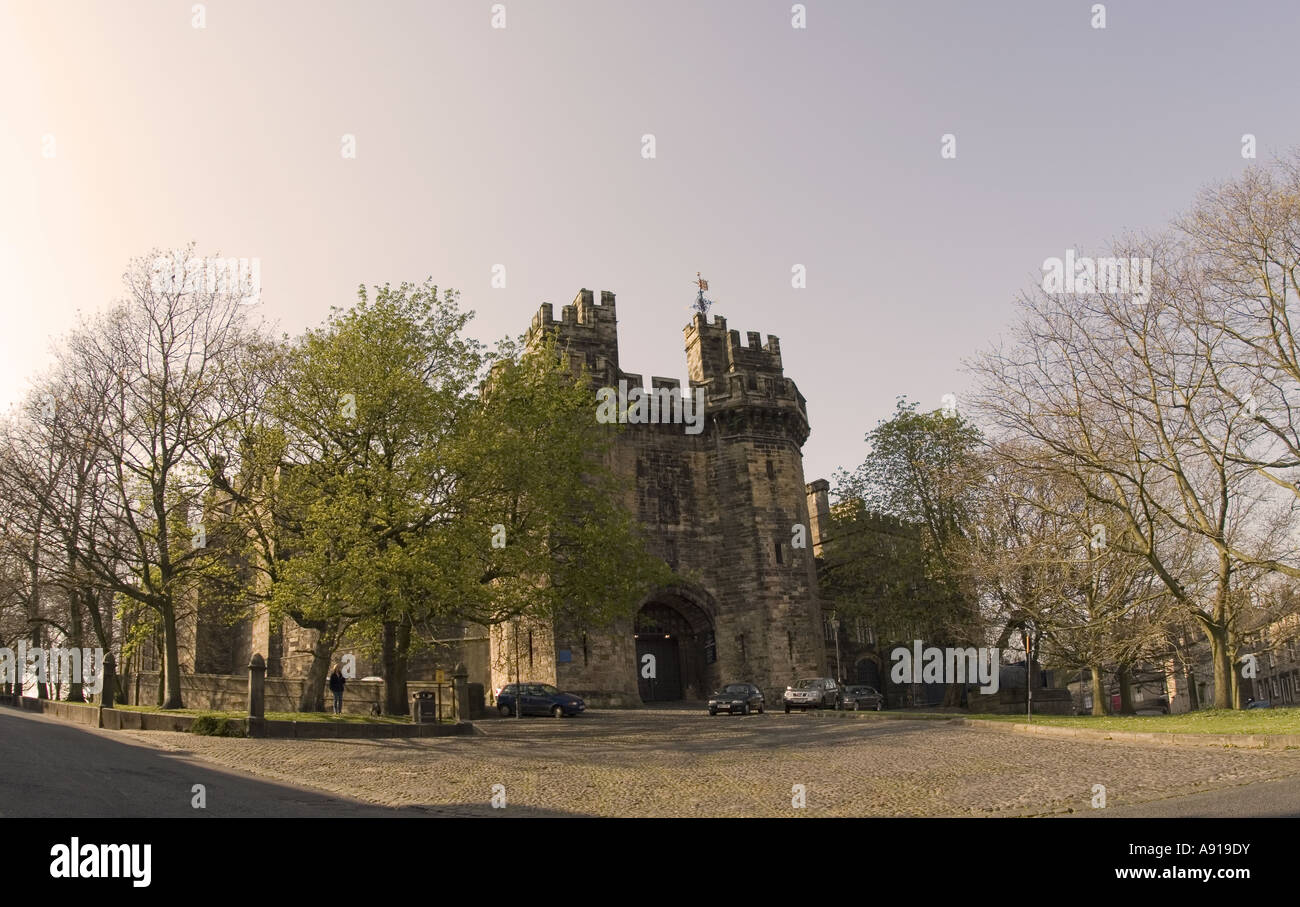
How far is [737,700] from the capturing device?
3094cm

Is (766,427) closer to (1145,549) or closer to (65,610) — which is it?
(1145,549)

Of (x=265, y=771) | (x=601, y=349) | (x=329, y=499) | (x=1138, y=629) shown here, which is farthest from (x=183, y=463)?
(x=1138, y=629)

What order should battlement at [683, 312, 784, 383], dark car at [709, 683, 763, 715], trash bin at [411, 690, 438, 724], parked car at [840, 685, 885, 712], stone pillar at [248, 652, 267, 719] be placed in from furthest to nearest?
battlement at [683, 312, 784, 383] < parked car at [840, 685, 885, 712] < dark car at [709, 683, 763, 715] < trash bin at [411, 690, 438, 724] < stone pillar at [248, 652, 267, 719]

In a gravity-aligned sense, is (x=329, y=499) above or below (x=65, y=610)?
above

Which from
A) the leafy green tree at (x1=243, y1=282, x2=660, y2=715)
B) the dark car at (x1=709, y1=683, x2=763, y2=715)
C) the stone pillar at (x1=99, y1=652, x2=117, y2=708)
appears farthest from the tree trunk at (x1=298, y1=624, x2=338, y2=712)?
the dark car at (x1=709, y1=683, x2=763, y2=715)

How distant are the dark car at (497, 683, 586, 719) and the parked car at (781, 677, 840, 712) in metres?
7.83

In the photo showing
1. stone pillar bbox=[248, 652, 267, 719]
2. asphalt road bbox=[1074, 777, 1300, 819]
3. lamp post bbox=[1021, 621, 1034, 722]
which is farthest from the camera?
lamp post bbox=[1021, 621, 1034, 722]

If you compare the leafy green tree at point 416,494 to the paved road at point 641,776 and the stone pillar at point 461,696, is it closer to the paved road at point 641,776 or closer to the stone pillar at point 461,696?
the stone pillar at point 461,696

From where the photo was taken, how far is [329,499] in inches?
915

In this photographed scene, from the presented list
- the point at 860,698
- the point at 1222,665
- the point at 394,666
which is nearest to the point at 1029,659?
the point at 1222,665

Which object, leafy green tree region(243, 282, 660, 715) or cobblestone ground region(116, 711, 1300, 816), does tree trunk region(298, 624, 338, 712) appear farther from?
cobblestone ground region(116, 711, 1300, 816)

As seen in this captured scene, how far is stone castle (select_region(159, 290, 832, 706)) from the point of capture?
37594mm
